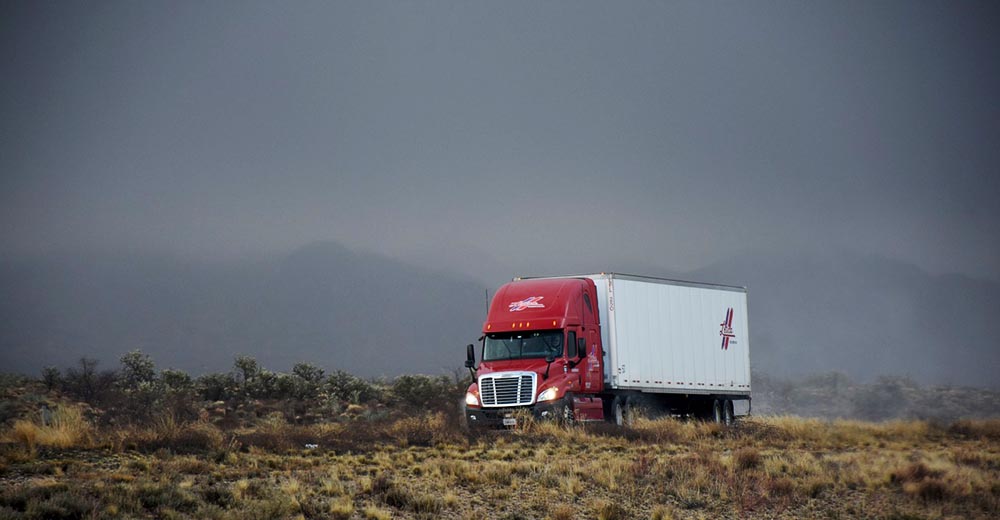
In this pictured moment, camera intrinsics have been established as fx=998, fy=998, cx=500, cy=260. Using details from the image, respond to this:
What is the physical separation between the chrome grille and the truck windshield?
2.43ft

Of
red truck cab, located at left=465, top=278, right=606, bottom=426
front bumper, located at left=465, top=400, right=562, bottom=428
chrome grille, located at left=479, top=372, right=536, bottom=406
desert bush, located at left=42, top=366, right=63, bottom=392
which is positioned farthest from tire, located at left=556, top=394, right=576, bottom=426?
desert bush, located at left=42, top=366, right=63, bottom=392

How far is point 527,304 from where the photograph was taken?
28.2m

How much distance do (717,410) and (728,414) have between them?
4.18 ft

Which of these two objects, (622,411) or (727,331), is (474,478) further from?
(727,331)

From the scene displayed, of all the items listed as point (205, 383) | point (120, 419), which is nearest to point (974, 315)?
point (205, 383)

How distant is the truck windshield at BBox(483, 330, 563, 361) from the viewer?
27438mm

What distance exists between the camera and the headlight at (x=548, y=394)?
2656 cm

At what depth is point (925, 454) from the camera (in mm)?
21156

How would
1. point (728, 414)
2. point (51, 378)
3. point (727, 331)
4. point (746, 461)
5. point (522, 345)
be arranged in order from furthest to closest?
point (51, 378) < point (728, 414) < point (727, 331) < point (522, 345) < point (746, 461)

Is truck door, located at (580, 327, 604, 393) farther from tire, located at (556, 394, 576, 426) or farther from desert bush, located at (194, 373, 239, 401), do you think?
desert bush, located at (194, 373, 239, 401)

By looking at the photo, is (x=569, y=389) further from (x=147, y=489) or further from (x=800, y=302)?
(x=800, y=302)

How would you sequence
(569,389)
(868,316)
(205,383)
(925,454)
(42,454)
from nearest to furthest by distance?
(42,454) → (925,454) → (569,389) → (205,383) → (868,316)

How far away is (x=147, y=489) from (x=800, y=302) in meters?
182

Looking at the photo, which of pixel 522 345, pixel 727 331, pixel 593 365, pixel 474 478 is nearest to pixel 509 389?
pixel 522 345
